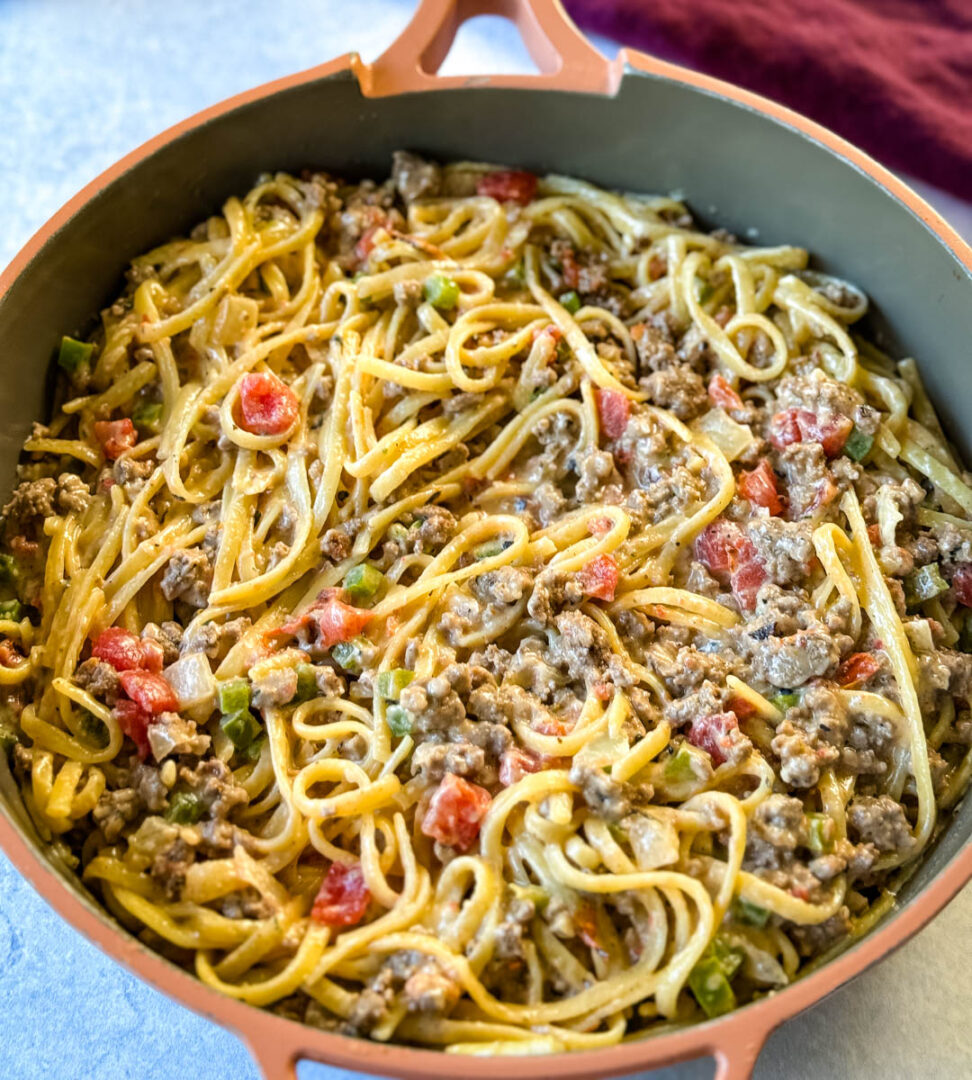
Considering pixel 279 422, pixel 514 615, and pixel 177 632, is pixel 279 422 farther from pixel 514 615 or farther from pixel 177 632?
pixel 514 615

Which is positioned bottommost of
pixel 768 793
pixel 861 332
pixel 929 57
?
pixel 768 793

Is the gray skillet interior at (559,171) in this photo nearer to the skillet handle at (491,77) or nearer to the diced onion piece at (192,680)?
the skillet handle at (491,77)

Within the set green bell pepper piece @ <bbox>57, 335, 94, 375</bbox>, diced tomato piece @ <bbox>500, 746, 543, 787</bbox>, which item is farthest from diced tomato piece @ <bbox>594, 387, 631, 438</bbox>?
green bell pepper piece @ <bbox>57, 335, 94, 375</bbox>

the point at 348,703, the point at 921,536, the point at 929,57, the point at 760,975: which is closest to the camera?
the point at 760,975

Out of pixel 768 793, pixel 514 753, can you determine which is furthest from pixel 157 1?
pixel 768 793

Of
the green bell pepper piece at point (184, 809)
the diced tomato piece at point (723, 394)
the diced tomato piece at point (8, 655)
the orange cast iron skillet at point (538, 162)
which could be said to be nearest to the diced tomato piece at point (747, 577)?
the diced tomato piece at point (723, 394)

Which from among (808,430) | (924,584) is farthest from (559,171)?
(924,584)

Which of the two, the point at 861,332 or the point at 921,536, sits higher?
the point at 861,332

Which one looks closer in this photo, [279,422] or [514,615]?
[514,615]
